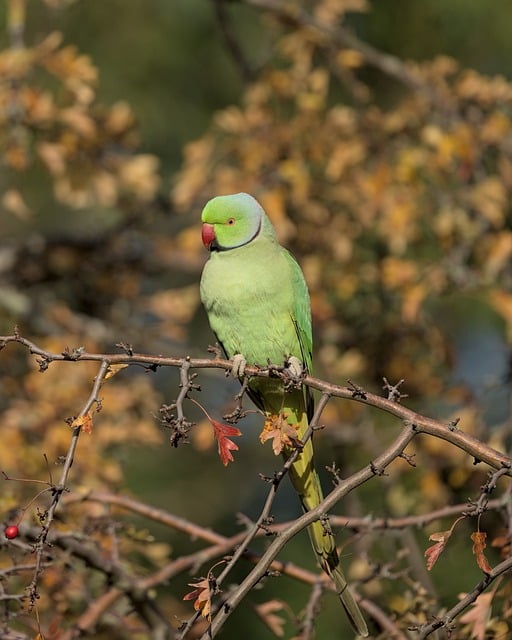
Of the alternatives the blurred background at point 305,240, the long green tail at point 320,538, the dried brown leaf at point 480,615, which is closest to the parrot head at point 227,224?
the long green tail at point 320,538

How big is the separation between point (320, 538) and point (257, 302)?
0.75m

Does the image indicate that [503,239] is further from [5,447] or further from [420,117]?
[5,447]

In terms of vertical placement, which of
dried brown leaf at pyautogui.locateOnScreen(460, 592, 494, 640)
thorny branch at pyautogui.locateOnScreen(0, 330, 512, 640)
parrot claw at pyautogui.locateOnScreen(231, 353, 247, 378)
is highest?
parrot claw at pyautogui.locateOnScreen(231, 353, 247, 378)

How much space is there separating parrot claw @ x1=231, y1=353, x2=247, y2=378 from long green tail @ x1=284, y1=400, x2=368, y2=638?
0.16 m

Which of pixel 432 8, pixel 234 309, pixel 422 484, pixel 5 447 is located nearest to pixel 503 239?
pixel 422 484

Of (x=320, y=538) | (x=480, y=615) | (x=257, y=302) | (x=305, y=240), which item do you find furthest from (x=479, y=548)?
(x=305, y=240)

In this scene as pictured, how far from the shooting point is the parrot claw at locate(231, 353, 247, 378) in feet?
6.62

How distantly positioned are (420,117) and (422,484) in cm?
169

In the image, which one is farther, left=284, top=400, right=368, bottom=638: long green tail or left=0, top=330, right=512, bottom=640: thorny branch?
left=284, top=400, right=368, bottom=638: long green tail

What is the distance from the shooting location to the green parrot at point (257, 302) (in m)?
2.72

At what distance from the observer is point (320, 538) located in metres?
2.34

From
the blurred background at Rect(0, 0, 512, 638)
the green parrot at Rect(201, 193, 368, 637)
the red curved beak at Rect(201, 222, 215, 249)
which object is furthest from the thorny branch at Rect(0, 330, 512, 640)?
the blurred background at Rect(0, 0, 512, 638)

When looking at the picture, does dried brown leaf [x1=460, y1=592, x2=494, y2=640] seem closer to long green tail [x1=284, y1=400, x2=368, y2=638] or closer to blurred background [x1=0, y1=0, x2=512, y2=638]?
long green tail [x1=284, y1=400, x2=368, y2=638]

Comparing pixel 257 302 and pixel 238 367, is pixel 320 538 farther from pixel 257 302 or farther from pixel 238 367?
pixel 257 302
